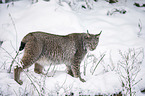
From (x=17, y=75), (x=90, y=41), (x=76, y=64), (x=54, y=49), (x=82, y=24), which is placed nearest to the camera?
(x=17, y=75)

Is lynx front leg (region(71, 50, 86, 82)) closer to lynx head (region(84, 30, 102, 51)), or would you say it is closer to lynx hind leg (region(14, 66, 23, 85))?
lynx head (region(84, 30, 102, 51))

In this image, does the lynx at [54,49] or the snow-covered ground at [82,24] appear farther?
the snow-covered ground at [82,24]

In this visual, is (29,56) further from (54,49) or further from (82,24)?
(82,24)

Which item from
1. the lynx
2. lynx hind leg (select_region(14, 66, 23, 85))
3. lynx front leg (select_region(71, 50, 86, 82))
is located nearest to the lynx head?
the lynx

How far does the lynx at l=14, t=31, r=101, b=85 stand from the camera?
A: 2.27m

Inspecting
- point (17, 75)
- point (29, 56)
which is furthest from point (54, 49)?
point (17, 75)

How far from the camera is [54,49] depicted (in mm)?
2627

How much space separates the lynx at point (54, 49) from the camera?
7.44 ft

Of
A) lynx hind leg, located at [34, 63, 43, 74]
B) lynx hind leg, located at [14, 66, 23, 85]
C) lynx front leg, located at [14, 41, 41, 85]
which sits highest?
lynx front leg, located at [14, 41, 41, 85]

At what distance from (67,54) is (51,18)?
7.00 ft

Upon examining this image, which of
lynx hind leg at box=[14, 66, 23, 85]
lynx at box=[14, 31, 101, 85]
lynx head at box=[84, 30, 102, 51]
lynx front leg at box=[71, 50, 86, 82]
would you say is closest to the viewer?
lynx hind leg at box=[14, 66, 23, 85]

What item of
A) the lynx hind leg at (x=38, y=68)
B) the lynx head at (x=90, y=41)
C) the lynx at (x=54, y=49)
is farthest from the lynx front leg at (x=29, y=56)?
the lynx head at (x=90, y=41)

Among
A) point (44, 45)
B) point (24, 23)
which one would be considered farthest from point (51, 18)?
point (44, 45)

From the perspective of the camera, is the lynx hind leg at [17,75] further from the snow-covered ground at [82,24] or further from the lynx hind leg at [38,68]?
the snow-covered ground at [82,24]
